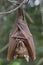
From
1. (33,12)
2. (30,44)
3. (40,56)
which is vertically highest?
(30,44)

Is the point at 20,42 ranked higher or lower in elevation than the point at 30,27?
higher

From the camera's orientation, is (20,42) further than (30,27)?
No

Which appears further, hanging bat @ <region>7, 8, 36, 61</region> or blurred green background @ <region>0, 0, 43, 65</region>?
blurred green background @ <region>0, 0, 43, 65</region>

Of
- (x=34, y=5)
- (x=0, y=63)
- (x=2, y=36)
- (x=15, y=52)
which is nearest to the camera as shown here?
(x=15, y=52)

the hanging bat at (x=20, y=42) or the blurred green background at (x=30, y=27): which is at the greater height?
the hanging bat at (x=20, y=42)

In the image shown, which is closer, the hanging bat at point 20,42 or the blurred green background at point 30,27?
the hanging bat at point 20,42

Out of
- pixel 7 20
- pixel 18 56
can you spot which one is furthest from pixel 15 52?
pixel 7 20

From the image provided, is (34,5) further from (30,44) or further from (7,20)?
(30,44)

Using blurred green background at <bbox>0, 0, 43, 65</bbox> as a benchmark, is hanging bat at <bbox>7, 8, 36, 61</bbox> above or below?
above
